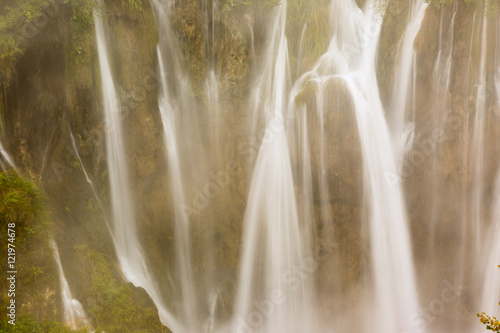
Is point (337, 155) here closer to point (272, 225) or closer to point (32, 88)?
point (272, 225)

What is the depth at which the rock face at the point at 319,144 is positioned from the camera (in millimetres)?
9781

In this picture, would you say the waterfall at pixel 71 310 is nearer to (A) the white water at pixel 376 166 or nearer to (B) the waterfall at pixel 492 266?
(A) the white water at pixel 376 166

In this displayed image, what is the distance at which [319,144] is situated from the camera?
10453mm

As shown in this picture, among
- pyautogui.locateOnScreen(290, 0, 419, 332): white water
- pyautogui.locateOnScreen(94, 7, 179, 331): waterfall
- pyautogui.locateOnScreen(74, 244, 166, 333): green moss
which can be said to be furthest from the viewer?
pyautogui.locateOnScreen(290, 0, 419, 332): white water

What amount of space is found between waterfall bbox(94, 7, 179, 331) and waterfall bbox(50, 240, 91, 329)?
214 centimetres

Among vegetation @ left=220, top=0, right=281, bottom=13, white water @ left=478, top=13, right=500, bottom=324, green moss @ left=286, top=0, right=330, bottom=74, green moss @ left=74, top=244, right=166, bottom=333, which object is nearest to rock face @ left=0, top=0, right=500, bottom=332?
green moss @ left=286, top=0, right=330, bottom=74

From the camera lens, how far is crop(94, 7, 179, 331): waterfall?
30.3 feet

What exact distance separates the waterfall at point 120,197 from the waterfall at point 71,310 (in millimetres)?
2143

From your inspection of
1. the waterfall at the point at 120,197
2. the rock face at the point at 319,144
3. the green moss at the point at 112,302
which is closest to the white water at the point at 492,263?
the rock face at the point at 319,144

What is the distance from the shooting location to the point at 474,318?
11.1 m

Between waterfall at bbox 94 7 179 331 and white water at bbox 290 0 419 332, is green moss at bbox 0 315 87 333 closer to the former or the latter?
waterfall at bbox 94 7 179 331

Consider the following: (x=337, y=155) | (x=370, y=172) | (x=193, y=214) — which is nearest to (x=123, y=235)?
(x=193, y=214)

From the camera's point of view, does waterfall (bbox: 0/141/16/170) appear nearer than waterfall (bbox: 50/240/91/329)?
No

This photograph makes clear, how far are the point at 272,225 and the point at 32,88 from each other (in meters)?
7.55
